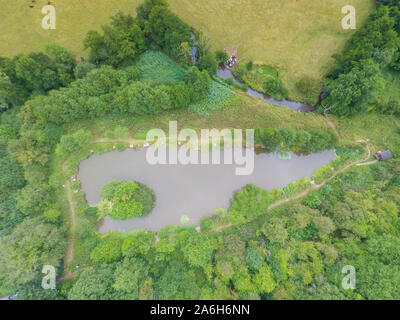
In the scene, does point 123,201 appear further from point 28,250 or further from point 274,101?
point 274,101

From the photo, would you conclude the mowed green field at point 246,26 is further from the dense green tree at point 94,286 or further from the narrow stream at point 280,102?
the dense green tree at point 94,286

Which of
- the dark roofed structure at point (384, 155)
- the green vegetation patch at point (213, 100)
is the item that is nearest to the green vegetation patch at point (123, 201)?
the green vegetation patch at point (213, 100)

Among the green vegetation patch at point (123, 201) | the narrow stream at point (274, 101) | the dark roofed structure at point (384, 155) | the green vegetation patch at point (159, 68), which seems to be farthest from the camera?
the narrow stream at point (274, 101)

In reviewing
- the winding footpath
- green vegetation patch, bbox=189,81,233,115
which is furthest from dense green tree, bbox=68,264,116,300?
green vegetation patch, bbox=189,81,233,115

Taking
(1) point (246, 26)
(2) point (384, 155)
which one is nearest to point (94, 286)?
(2) point (384, 155)
